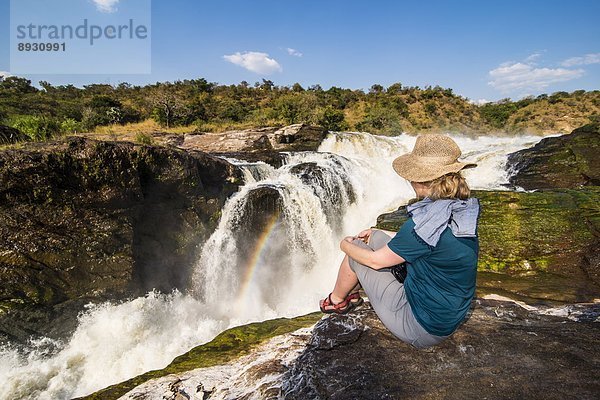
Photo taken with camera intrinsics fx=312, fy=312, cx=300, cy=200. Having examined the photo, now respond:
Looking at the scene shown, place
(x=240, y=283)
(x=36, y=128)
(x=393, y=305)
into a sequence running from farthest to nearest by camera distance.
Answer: (x=36, y=128) → (x=240, y=283) → (x=393, y=305)

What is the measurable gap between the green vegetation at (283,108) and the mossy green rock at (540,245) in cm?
1603

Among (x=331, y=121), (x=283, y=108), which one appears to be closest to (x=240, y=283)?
(x=283, y=108)

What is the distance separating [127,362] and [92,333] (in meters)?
1.06

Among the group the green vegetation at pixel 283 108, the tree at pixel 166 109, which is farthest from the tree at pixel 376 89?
the tree at pixel 166 109

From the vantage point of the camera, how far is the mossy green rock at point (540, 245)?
5.34m

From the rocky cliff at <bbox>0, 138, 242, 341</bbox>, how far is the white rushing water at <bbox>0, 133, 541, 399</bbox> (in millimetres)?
438

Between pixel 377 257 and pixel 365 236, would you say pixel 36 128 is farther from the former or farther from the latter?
pixel 377 257

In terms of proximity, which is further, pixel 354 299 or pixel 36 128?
pixel 36 128

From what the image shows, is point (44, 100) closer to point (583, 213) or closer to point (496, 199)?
point (496, 199)

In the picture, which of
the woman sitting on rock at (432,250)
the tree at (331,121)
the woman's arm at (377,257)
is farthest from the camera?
the tree at (331,121)

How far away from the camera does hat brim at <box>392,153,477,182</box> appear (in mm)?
1896

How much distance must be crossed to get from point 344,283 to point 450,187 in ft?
4.25

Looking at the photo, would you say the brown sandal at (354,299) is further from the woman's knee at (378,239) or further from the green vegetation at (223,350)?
the woman's knee at (378,239)

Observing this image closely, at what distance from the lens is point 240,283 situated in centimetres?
812
